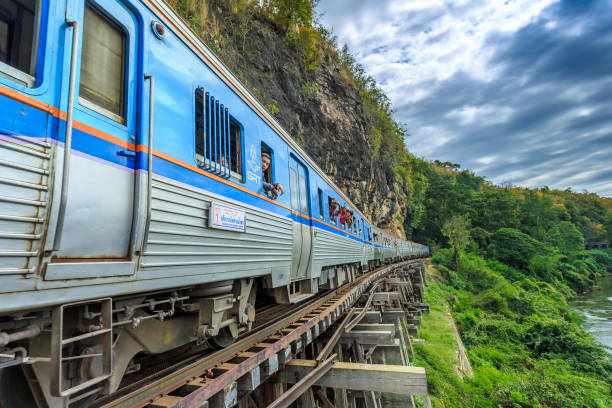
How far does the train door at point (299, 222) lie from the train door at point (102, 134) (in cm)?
342

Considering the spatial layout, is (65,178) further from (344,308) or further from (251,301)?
(344,308)

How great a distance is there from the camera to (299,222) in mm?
5621

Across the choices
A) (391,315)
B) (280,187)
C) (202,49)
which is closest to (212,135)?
(202,49)

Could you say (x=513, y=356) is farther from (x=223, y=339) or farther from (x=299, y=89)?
(x=223, y=339)

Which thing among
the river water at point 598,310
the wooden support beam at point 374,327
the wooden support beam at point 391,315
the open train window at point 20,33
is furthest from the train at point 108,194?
the river water at point 598,310

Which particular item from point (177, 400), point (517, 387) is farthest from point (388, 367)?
point (517, 387)

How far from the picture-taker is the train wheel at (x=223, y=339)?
3801 mm

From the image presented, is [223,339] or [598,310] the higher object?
[223,339]

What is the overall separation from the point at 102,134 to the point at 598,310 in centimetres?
4851

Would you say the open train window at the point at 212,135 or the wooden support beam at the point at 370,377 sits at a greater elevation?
the open train window at the point at 212,135

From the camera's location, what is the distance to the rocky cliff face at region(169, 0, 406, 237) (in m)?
13.2

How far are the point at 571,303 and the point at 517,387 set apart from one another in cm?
3504

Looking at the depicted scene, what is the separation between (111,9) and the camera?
217cm

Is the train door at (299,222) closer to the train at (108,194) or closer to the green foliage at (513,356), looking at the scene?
the train at (108,194)
